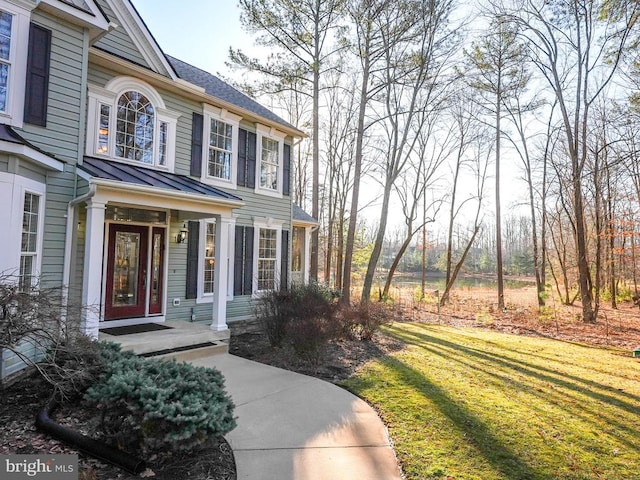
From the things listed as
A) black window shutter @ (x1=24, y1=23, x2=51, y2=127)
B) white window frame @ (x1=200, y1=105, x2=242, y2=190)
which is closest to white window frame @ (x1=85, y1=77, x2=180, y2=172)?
white window frame @ (x1=200, y1=105, x2=242, y2=190)

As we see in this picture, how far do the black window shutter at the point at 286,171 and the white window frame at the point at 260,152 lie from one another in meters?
0.09

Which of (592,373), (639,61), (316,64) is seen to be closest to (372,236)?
(316,64)

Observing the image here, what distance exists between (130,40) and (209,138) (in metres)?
2.41

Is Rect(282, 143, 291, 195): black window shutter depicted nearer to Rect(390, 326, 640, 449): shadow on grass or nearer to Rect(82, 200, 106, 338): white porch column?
Rect(82, 200, 106, 338): white porch column

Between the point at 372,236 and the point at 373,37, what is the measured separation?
84.1 ft

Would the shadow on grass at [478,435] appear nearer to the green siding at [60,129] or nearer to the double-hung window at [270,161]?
the green siding at [60,129]

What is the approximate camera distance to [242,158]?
30.7ft

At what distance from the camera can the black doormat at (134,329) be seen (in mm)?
6461

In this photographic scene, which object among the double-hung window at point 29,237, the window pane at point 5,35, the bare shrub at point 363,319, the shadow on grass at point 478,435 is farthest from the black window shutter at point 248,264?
the window pane at point 5,35

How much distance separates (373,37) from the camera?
12.0 metres

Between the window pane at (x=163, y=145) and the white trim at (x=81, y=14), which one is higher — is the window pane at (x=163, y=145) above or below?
below

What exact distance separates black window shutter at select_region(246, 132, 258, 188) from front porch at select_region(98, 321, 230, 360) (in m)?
4.08

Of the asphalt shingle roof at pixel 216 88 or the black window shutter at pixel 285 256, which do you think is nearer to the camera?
the asphalt shingle roof at pixel 216 88

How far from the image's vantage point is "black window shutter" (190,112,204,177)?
8.30 m
